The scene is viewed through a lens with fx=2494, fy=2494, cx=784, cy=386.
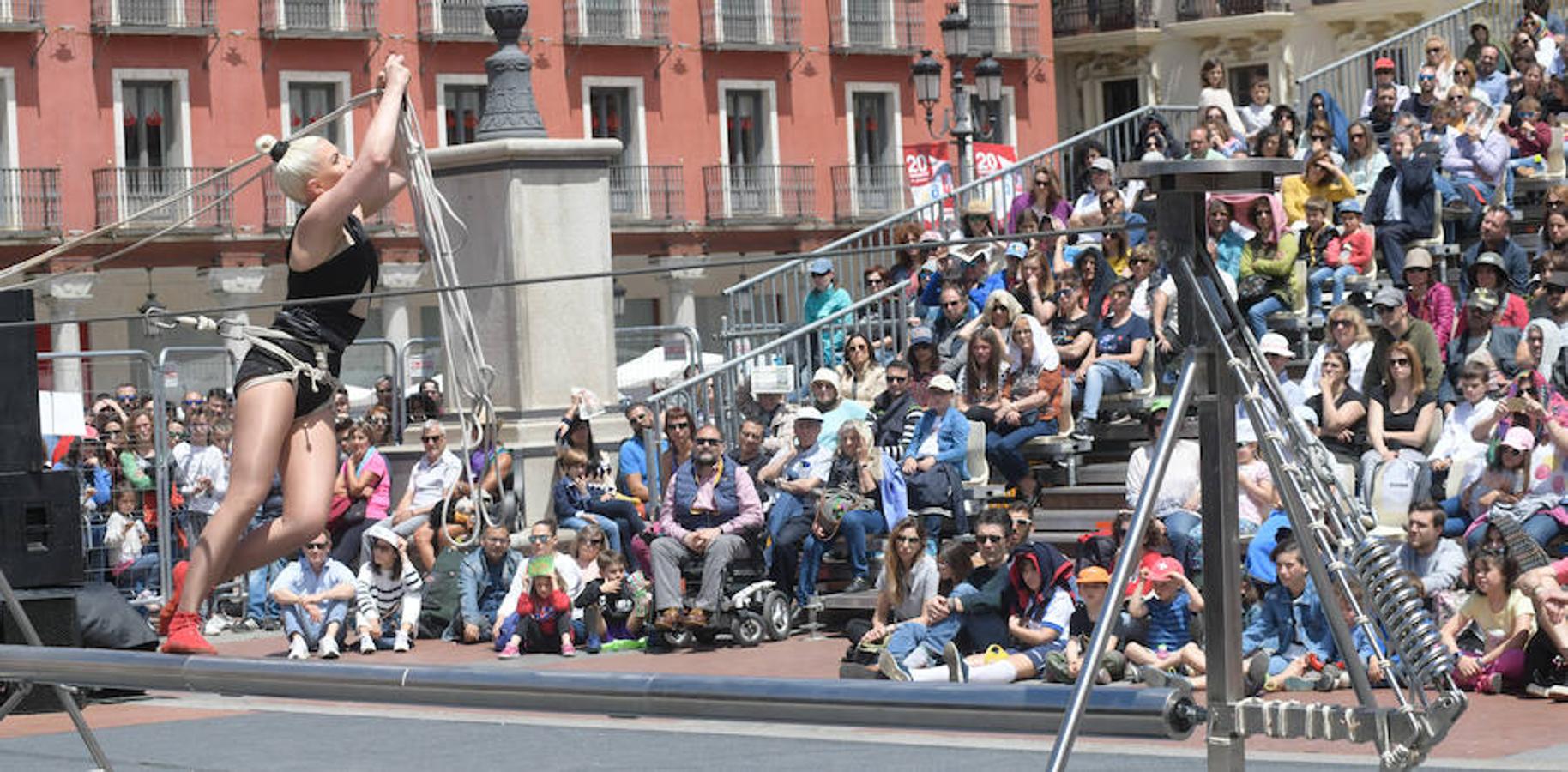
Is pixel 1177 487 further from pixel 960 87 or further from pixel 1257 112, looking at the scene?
pixel 960 87

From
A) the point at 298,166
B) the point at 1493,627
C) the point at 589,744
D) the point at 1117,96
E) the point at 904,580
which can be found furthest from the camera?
the point at 1117,96

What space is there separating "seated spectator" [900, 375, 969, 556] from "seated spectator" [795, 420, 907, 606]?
0.37 ft

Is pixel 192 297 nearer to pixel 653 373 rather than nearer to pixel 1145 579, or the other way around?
pixel 653 373

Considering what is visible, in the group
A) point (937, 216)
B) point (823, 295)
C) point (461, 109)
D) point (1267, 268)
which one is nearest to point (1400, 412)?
point (1267, 268)

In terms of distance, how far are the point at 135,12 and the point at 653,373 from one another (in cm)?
1908

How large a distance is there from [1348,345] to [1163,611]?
2.45 meters

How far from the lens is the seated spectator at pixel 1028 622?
1035 centimetres

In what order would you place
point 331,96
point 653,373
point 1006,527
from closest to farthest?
point 1006,527, point 653,373, point 331,96

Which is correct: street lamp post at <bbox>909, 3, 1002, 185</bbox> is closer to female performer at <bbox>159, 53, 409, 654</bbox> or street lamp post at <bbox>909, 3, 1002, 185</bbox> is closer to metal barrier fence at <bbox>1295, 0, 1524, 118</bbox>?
metal barrier fence at <bbox>1295, 0, 1524, 118</bbox>

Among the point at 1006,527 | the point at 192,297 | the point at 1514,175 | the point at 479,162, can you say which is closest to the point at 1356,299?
the point at 1514,175

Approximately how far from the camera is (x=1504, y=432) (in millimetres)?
10406

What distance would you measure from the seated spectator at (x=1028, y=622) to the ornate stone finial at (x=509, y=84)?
4.38 m

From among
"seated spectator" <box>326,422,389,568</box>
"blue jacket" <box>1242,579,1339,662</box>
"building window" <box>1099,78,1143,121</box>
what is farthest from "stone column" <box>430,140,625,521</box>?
"building window" <box>1099,78,1143,121</box>

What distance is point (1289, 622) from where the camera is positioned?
33.0ft
